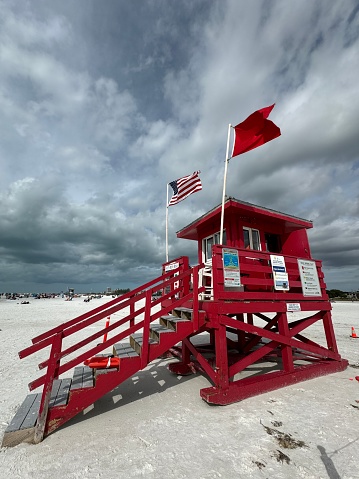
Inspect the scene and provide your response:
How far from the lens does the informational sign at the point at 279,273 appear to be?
7.29 m

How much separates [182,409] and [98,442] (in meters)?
2.00

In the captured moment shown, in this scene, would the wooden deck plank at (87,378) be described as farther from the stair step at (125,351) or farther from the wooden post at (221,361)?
the wooden post at (221,361)

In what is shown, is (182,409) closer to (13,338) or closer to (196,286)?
(196,286)

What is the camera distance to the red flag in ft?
25.5

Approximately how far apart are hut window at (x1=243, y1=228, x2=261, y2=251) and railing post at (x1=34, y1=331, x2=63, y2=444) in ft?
22.4

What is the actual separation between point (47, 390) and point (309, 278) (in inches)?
316

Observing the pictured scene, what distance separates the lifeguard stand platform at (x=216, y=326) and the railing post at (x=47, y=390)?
2cm

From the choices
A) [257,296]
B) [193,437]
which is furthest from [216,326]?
[193,437]

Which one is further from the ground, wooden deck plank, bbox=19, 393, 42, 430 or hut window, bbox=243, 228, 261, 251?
hut window, bbox=243, 228, 261, 251

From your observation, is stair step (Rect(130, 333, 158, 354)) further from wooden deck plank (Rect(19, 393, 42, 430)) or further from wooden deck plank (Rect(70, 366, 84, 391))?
wooden deck plank (Rect(19, 393, 42, 430))

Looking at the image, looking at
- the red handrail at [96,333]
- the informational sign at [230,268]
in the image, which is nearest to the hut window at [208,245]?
the red handrail at [96,333]

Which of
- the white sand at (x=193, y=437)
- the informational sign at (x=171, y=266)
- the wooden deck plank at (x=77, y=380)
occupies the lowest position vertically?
the white sand at (x=193, y=437)

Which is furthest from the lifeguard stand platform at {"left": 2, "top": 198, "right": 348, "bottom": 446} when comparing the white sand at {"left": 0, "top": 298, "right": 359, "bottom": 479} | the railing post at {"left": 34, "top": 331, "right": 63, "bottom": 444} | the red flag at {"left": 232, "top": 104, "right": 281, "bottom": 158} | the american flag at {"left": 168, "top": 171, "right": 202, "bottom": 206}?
the red flag at {"left": 232, "top": 104, "right": 281, "bottom": 158}

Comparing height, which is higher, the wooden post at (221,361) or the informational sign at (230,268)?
the informational sign at (230,268)
